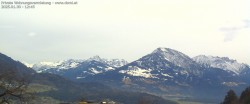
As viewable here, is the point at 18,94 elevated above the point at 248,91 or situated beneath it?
elevated above

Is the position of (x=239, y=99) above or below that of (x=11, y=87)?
below

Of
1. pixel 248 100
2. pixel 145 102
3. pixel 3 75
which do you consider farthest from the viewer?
pixel 248 100

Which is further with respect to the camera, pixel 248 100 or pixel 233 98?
pixel 233 98

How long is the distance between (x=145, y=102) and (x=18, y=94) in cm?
6983

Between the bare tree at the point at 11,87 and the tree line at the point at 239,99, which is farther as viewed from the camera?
the tree line at the point at 239,99

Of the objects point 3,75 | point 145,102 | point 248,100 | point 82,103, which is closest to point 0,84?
point 3,75

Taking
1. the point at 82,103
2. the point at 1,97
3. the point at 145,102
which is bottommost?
the point at 82,103

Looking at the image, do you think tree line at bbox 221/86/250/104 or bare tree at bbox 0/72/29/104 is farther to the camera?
tree line at bbox 221/86/250/104

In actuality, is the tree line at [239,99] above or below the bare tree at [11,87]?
below

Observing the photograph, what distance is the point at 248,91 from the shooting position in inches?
7037

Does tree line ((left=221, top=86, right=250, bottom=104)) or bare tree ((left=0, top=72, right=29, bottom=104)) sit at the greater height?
bare tree ((left=0, top=72, right=29, bottom=104))

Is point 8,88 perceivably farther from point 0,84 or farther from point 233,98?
point 233,98

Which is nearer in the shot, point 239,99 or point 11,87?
point 11,87

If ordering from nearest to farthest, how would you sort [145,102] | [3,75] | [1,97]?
[3,75]
[1,97]
[145,102]
